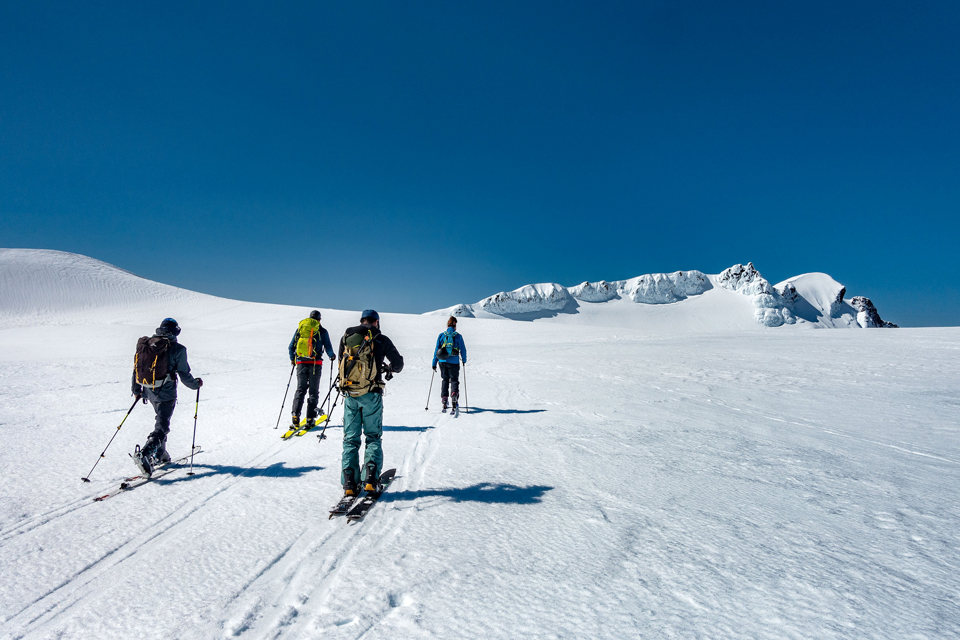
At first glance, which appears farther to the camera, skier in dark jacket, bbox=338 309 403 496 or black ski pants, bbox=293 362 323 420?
black ski pants, bbox=293 362 323 420

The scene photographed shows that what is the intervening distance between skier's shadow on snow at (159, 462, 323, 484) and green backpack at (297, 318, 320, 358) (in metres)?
2.65

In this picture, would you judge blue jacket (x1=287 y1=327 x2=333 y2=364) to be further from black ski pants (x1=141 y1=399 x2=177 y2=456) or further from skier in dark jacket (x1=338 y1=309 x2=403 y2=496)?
skier in dark jacket (x1=338 y1=309 x2=403 y2=496)

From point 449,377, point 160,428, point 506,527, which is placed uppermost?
point 449,377

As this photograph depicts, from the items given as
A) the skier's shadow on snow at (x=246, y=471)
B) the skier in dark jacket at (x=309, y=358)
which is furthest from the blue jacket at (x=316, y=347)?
the skier's shadow on snow at (x=246, y=471)

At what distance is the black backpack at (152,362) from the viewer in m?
5.39

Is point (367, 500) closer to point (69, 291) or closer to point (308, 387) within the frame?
point (308, 387)

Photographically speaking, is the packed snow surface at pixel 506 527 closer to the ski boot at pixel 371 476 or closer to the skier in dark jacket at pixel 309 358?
the ski boot at pixel 371 476

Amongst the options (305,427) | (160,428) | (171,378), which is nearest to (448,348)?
(305,427)

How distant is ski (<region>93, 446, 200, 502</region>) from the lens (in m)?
4.60

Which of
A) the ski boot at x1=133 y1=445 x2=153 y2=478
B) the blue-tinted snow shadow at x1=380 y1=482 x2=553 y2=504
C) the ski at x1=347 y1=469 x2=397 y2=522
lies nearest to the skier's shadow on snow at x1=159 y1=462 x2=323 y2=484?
the ski boot at x1=133 y1=445 x2=153 y2=478

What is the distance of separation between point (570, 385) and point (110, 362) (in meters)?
19.0

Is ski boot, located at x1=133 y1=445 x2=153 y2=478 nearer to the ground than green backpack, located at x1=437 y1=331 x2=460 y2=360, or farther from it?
A: nearer to the ground

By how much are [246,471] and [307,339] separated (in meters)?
3.04

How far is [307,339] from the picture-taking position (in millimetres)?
8023
